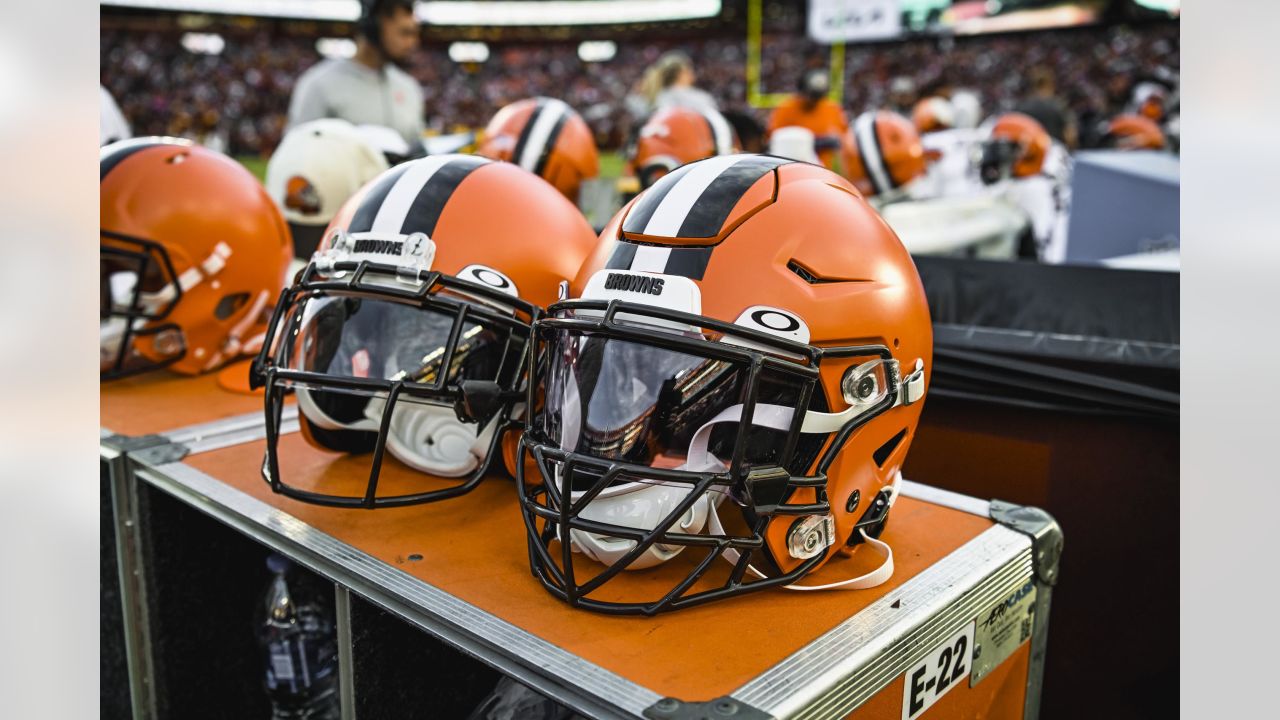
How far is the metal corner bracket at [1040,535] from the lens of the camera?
1249mm

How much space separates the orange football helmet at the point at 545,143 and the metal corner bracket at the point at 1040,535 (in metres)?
2.05

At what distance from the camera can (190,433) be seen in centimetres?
164

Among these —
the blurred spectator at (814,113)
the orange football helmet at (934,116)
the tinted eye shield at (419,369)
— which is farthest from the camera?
the orange football helmet at (934,116)

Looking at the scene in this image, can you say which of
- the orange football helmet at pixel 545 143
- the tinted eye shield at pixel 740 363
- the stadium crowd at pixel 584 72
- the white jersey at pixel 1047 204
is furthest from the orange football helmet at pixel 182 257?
the stadium crowd at pixel 584 72

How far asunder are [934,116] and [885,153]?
2.42 metres

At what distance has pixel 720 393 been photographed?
1.02m

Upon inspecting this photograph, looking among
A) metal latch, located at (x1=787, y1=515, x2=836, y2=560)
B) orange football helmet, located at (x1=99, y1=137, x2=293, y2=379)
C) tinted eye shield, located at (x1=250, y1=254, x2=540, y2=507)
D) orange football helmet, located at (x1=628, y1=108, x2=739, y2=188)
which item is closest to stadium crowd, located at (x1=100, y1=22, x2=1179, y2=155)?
orange football helmet, located at (x1=628, y1=108, x2=739, y2=188)

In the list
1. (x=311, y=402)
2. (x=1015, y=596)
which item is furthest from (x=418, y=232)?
(x=1015, y=596)

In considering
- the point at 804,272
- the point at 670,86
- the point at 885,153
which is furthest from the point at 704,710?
the point at 670,86

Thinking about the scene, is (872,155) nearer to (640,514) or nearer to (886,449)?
Answer: (886,449)

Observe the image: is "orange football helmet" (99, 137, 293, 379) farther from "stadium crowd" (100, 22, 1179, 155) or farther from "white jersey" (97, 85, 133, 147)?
"stadium crowd" (100, 22, 1179, 155)

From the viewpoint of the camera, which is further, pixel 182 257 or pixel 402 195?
pixel 182 257

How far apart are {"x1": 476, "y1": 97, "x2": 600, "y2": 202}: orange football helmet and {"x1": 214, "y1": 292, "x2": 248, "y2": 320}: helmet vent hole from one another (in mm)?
1130

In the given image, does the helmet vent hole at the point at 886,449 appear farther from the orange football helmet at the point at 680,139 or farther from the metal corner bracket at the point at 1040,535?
the orange football helmet at the point at 680,139
